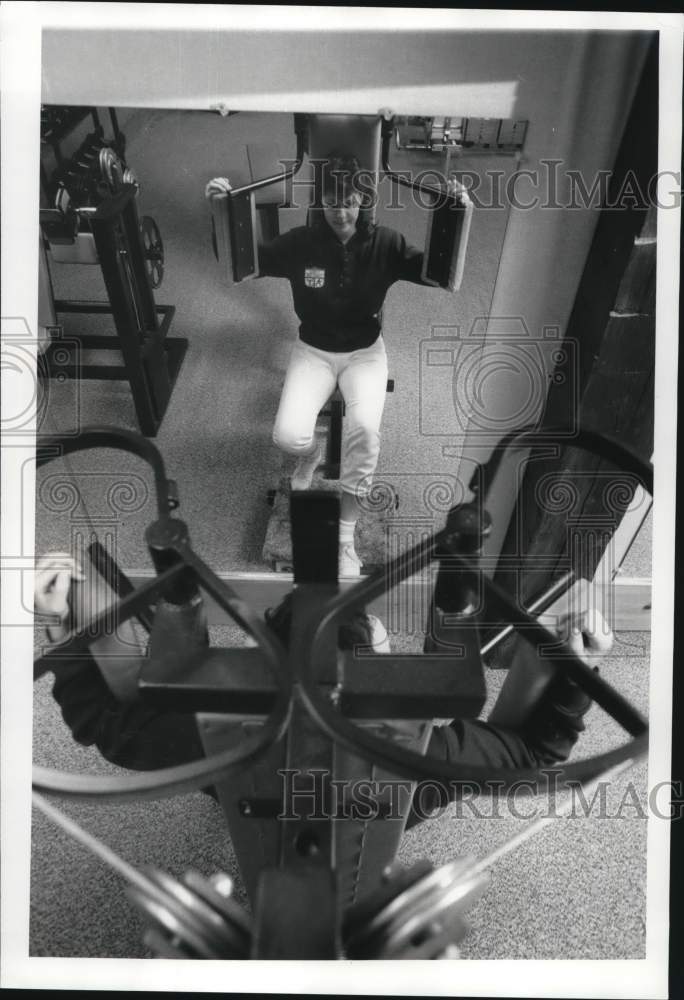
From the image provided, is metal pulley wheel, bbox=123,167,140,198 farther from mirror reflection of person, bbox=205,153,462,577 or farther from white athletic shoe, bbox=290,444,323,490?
white athletic shoe, bbox=290,444,323,490

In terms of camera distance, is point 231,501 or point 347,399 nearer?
point 347,399

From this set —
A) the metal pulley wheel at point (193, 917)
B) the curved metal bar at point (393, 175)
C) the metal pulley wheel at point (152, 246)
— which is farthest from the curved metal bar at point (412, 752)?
the metal pulley wheel at point (152, 246)

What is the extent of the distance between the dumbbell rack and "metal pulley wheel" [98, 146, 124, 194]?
1 cm

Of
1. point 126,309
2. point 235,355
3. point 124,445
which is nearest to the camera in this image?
point 124,445

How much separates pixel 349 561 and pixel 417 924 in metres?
0.60

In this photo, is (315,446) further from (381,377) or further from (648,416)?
(648,416)

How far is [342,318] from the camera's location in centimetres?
99

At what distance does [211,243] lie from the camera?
2.97ft

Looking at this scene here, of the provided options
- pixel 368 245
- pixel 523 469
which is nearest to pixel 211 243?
pixel 368 245

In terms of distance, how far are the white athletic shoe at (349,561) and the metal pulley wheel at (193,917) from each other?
57cm

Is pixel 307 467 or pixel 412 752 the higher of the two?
pixel 307 467

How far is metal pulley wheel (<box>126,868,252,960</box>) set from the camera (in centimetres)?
45

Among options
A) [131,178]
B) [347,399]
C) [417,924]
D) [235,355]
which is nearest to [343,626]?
[417,924]

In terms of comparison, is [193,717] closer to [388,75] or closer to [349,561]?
[349,561]
